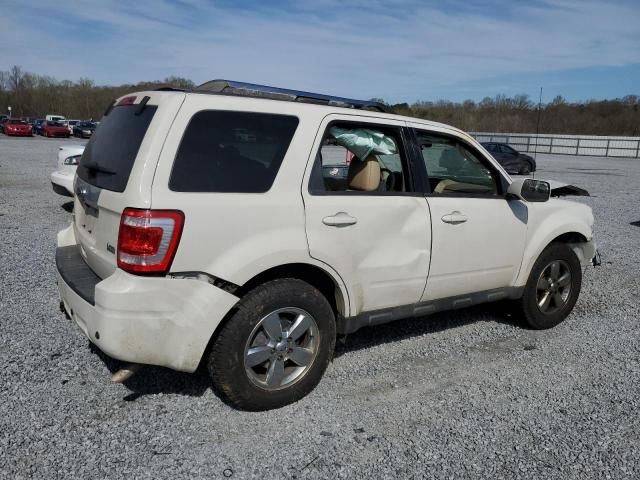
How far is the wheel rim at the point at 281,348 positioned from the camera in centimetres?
315

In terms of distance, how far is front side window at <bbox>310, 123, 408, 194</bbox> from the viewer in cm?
355

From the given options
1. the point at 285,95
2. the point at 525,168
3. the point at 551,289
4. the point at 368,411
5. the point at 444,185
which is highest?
the point at 285,95

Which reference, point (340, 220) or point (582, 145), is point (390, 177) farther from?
point (582, 145)

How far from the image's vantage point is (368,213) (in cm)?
346

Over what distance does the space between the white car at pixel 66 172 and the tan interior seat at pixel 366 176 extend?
6402 millimetres

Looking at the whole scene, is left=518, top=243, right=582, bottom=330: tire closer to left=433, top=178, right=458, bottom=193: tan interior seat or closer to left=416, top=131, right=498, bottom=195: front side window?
left=416, top=131, right=498, bottom=195: front side window

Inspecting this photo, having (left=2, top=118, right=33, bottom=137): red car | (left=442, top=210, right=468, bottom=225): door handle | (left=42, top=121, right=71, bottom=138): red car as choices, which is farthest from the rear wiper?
(left=2, top=118, right=33, bottom=137): red car

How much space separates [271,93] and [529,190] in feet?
7.25

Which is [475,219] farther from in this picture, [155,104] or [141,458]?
[141,458]

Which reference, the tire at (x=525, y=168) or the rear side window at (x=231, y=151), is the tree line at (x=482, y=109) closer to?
the tire at (x=525, y=168)

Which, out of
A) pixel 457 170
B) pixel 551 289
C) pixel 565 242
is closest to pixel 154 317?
pixel 457 170

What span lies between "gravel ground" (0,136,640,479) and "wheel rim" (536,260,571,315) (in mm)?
231

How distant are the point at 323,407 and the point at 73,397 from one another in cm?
154

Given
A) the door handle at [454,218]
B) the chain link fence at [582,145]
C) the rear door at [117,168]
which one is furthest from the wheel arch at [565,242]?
the chain link fence at [582,145]
